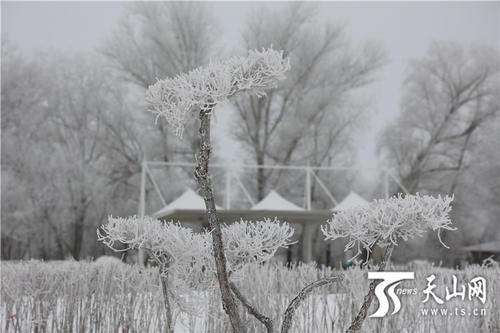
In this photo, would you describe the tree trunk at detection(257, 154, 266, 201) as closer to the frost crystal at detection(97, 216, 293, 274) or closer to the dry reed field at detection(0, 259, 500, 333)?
the dry reed field at detection(0, 259, 500, 333)

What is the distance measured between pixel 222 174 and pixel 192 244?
1754 centimetres

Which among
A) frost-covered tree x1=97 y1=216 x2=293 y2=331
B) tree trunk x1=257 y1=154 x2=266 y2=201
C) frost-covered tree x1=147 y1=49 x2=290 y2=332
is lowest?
frost-covered tree x1=97 y1=216 x2=293 y2=331

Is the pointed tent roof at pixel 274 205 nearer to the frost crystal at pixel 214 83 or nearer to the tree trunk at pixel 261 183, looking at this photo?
the tree trunk at pixel 261 183

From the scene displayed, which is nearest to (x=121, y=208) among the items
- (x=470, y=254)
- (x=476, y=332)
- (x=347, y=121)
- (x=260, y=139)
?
(x=260, y=139)

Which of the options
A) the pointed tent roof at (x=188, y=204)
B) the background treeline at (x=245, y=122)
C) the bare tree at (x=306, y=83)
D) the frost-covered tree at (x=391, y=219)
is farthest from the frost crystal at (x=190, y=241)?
the bare tree at (x=306, y=83)

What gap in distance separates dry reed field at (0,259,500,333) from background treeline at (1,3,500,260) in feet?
43.9

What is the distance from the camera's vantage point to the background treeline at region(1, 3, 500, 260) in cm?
1772

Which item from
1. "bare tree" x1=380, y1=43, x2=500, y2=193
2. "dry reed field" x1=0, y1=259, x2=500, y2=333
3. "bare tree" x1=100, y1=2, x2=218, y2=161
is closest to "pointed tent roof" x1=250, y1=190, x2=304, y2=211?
"bare tree" x1=100, y1=2, x2=218, y2=161

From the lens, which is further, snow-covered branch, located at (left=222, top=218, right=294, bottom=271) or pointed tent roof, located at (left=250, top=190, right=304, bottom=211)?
pointed tent roof, located at (left=250, top=190, right=304, bottom=211)

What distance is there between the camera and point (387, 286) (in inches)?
131

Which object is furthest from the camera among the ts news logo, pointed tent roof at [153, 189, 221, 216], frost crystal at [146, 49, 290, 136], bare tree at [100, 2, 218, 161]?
bare tree at [100, 2, 218, 161]

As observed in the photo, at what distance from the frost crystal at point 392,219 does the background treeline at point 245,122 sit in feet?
50.3

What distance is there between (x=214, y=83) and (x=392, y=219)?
100 centimetres

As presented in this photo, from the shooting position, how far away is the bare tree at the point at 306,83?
19.6 meters
